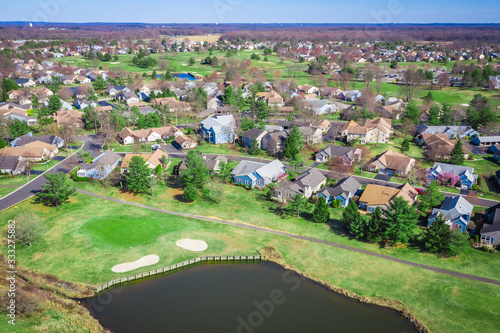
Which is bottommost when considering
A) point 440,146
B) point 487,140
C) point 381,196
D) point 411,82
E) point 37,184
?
point 37,184

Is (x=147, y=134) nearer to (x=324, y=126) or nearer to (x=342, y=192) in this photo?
(x=324, y=126)

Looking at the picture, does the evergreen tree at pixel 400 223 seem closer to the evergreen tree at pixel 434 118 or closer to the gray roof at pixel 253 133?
the gray roof at pixel 253 133

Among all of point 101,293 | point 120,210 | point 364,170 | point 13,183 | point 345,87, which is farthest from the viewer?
point 345,87

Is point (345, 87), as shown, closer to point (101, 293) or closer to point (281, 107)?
point (281, 107)

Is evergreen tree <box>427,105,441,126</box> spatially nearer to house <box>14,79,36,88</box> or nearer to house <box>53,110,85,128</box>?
house <box>53,110,85,128</box>

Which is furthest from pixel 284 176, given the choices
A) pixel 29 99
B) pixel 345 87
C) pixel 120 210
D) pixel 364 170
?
pixel 29 99

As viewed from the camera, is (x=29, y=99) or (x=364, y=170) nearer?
(x=364, y=170)

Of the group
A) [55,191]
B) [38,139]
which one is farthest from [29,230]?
[38,139]
